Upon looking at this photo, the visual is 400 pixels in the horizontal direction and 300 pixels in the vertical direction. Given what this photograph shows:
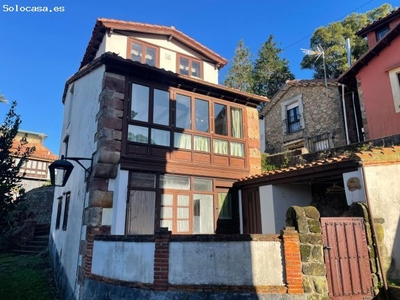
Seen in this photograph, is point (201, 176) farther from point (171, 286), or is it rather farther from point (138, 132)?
point (171, 286)

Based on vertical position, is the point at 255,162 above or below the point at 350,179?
above

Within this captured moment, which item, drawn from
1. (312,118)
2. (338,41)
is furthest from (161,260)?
(338,41)

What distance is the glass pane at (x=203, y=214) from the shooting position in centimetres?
962

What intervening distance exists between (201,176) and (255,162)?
8.38ft

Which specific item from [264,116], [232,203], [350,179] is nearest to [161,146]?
[232,203]

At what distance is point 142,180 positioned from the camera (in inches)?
351

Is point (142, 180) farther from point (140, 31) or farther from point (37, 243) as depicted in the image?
Answer: point (37, 243)

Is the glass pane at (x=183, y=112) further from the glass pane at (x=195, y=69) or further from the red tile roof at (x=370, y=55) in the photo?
the red tile roof at (x=370, y=55)

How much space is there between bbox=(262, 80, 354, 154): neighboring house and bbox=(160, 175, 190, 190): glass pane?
479 inches

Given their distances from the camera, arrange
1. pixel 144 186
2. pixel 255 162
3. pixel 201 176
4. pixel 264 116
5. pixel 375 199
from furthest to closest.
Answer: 1. pixel 264 116
2. pixel 255 162
3. pixel 201 176
4. pixel 144 186
5. pixel 375 199

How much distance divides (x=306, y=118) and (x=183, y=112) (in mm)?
13054

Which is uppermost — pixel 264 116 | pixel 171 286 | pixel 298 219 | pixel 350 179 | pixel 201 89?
pixel 264 116

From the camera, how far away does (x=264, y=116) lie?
78.8 ft

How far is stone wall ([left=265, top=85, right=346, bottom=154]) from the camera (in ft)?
60.9
